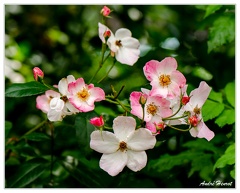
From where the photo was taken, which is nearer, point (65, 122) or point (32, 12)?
point (65, 122)

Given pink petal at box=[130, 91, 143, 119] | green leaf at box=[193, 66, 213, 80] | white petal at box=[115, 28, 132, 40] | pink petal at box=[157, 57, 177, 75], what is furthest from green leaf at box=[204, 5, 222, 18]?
pink petal at box=[130, 91, 143, 119]

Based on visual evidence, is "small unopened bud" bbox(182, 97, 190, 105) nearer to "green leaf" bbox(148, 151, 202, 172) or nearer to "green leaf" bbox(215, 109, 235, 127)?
"green leaf" bbox(215, 109, 235, 127)

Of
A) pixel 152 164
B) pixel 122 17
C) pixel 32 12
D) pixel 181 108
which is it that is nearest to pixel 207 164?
pixel 152 164

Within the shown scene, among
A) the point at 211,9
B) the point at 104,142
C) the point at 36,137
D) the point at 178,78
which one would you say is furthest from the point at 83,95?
the point at 211,9

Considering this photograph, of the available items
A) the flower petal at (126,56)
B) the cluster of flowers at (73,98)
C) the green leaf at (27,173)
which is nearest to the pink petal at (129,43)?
the flower petal at (126,56)

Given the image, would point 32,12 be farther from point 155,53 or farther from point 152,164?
point 152,164

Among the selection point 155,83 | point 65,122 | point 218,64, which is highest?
point 155,83

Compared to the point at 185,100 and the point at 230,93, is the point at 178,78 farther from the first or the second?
the point at 230,93
